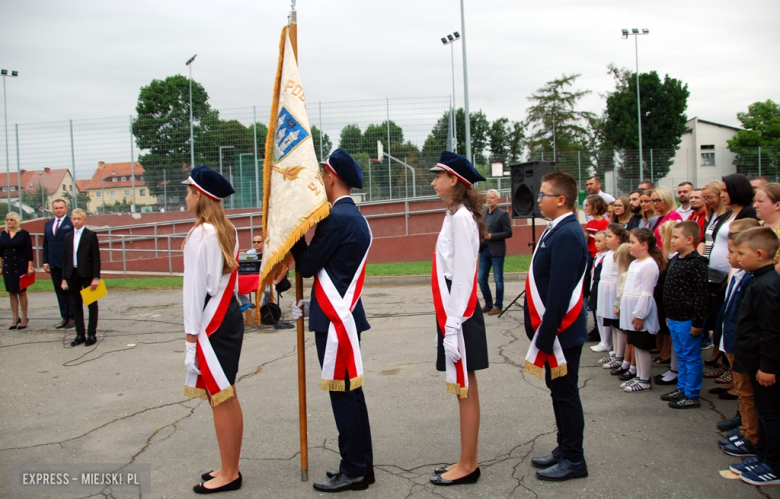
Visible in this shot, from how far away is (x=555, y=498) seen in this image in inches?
133

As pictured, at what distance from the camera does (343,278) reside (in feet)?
11.4

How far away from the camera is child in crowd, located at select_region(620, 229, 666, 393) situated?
5254mm

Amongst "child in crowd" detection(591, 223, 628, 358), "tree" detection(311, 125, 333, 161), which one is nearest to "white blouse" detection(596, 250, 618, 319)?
"child in crowd" detection(591, 223, 628, 358)

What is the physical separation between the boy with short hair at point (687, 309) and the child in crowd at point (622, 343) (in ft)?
2.14

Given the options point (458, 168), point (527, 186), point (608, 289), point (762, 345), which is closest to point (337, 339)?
point (458, 168)

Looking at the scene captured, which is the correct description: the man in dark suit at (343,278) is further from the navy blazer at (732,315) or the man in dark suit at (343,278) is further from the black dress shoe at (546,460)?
the navy blazer at (732,315)

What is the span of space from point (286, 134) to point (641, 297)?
3.67 meters

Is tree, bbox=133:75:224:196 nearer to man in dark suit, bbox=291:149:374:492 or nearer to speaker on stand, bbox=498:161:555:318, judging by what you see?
speaker on stand, bbox=498:161:555:318

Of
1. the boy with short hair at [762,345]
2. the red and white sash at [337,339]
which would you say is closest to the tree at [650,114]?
the boy with short hair at [762,345]

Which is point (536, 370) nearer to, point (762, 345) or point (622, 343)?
point (762, 345)

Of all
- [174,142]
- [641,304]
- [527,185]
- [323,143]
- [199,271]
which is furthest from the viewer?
[174,142]

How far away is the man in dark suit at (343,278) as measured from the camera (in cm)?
341

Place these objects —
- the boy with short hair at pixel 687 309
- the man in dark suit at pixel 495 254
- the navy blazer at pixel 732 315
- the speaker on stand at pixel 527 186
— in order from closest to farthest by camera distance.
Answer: the navy blazer at pixel 732 315
the boy with short hair at pixel 687 309
the speaker on stand at pixel 527 186
the man in dark suit at pixel 495 254

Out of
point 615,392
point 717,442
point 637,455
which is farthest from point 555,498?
point 615,392
